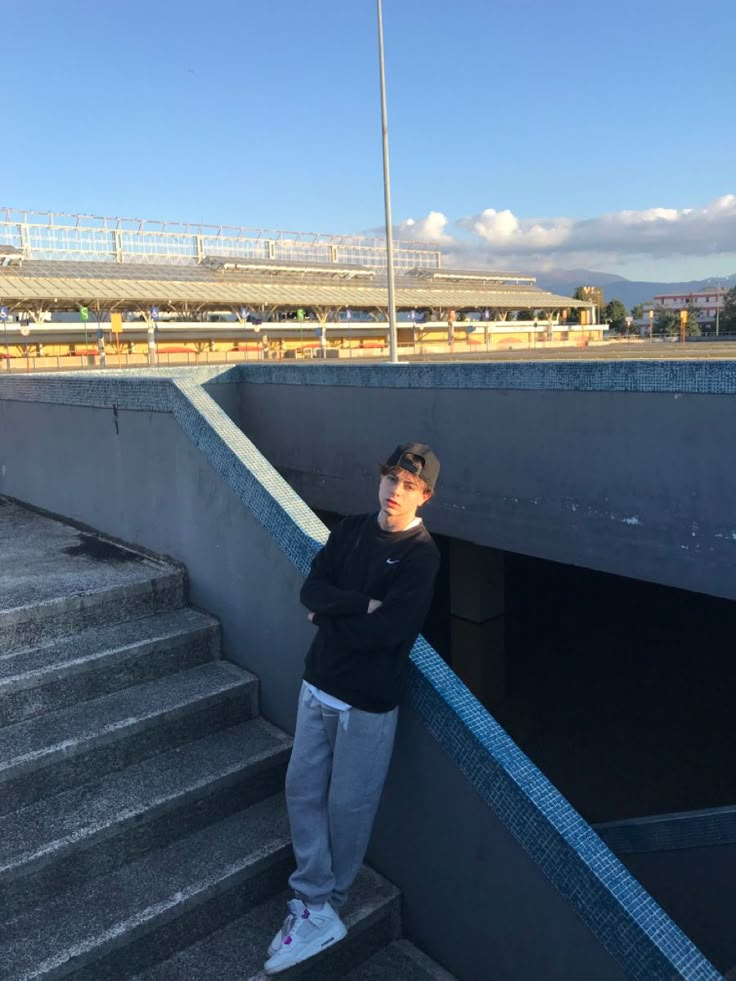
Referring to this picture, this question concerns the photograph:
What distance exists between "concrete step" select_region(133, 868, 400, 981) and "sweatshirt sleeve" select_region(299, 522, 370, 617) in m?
1.34

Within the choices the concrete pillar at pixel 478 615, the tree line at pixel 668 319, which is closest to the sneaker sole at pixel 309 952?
the concrete pillar at pixel 478 615

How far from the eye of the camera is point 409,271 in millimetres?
82562

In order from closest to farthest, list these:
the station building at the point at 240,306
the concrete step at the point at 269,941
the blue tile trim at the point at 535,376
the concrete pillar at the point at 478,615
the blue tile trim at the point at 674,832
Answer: the concrete step at the point at 269,941 < the blue tile trim at the point at 535,376 < the blue tile trim at the point at 674,832 < the concrete pillar at the point at 478,615 < the station building at the point at 240,306

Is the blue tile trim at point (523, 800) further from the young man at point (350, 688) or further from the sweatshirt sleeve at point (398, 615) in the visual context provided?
the sweatshirt sleeve at point (398, 615)

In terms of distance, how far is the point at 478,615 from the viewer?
10555 millimetres

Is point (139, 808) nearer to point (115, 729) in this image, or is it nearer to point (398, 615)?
point (115, 729)

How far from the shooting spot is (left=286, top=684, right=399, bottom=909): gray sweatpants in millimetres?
2885

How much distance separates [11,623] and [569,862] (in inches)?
116

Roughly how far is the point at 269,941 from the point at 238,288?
56.6 meters

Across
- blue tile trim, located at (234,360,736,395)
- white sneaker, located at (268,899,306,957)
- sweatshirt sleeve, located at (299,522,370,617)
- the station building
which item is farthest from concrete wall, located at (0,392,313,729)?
the station building

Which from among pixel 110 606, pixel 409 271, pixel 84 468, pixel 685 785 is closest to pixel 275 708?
pixel 110 606

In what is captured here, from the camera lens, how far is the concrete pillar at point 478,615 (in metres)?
10.5

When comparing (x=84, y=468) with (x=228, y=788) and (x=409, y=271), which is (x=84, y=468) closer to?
(x=228, y=788)

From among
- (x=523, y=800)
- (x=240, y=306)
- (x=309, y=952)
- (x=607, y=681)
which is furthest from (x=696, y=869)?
(x=240, y=306)
